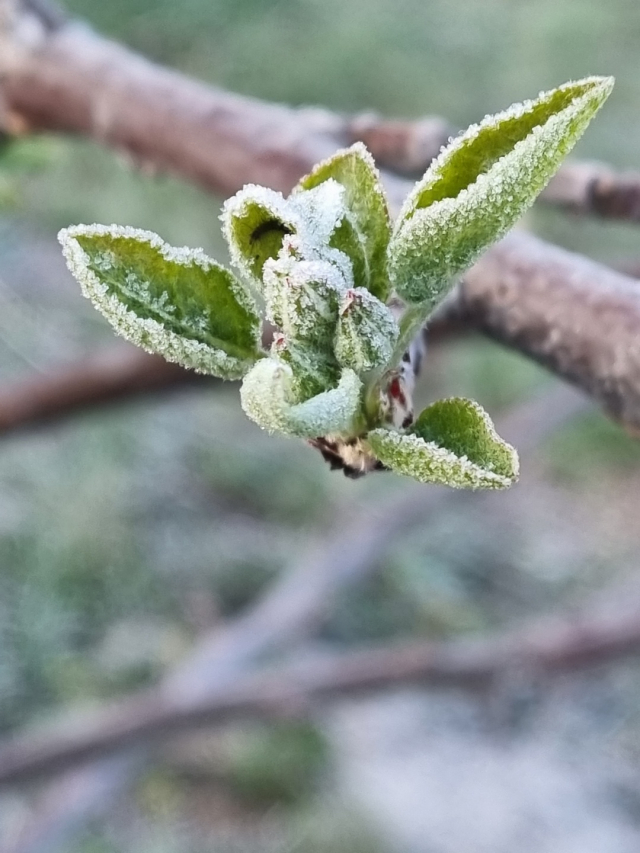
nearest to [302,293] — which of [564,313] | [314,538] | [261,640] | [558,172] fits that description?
[564,313]

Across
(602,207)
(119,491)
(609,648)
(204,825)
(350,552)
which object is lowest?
(204,825)

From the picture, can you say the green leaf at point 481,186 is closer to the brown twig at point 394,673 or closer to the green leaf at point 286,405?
the green leaf at point 286,405

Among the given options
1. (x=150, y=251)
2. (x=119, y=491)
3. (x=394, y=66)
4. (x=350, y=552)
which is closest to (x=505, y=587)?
(x=119, y=491)

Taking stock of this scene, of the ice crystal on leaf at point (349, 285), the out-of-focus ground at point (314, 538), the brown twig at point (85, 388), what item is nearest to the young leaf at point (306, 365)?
the ice crystal on leaf at point (349, 285)

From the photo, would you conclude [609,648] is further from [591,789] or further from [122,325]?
[591,789]

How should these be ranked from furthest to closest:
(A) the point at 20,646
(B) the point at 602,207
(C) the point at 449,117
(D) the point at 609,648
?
(C) the point at 449,117, (A) the point at 20,646, (D) the point at 609,648, (B) the point at 602,207

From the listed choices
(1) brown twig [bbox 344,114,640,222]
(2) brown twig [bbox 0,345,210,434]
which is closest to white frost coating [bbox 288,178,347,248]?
(1) brown twig [bbox 344,114,640,222]

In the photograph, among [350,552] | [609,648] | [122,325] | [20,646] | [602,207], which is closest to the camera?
[122,325]

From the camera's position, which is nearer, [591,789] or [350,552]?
[350,552]
